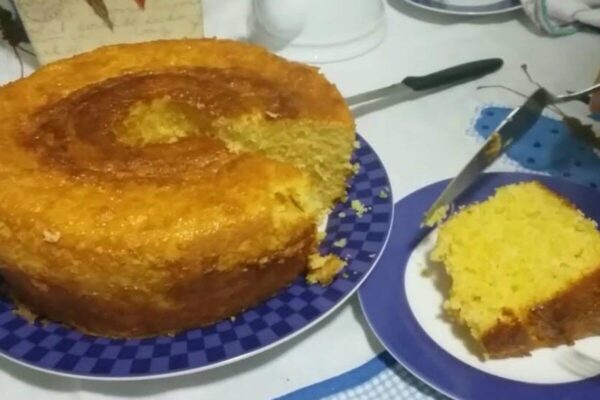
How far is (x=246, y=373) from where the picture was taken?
0.86 meters

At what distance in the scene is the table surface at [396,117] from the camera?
0.85 metres

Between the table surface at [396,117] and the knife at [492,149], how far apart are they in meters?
0.09

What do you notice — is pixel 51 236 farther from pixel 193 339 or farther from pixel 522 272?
pixel 522 272

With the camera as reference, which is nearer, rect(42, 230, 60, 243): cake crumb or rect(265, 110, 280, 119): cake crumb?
rect(42, 230, 60, 243): cake crumb

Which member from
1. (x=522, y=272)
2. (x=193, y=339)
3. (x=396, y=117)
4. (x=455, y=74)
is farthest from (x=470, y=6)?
(x=193, y=339)

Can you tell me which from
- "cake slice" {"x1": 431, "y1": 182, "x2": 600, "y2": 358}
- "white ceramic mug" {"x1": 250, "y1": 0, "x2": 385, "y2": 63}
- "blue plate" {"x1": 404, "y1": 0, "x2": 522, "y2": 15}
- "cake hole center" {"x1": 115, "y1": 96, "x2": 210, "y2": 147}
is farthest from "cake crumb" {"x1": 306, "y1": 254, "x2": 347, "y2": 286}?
"blue plate" {"x1": 404, "y1": 0, "x2": 522, "y2": 15}

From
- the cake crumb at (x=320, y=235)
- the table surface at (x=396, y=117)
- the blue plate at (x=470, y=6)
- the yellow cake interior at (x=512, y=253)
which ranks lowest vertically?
the table surface at (x=396, y=117)

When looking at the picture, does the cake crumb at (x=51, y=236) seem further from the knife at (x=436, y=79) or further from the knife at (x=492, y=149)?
the knife at (x=436, y=79)

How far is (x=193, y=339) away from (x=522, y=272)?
14.0 inches

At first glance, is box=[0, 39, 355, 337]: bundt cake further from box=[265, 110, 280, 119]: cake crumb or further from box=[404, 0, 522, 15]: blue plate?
box=[404, 0, 522, 15]: blue plate

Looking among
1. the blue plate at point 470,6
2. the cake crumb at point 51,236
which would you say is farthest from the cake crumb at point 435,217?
the blue plate at point 470,6

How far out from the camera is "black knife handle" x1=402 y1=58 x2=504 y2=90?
1238mm

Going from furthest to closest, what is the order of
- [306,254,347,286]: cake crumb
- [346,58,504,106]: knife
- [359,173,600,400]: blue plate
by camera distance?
[346,58,504,106]: knife, [306,254,347,286]: cake crumb, [359,173,600,400]: blue plate

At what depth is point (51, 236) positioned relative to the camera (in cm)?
80
